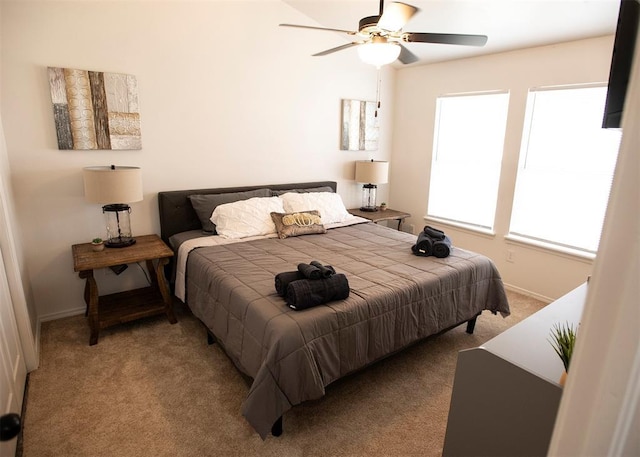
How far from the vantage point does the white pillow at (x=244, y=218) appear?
3.30 m

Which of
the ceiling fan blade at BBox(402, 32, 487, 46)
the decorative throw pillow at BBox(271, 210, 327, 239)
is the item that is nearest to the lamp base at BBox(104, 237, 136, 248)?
the decorative throw pillow at BBox(271, 210, 327, 239)

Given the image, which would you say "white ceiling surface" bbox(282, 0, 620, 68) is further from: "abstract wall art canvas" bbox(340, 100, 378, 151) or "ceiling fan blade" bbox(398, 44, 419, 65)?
"abstract wall art canvas" bbox(340, 100, 378, 151)

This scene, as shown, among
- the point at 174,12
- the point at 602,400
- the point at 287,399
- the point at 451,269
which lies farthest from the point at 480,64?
the point at 602,400

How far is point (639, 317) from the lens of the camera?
0.54 meters

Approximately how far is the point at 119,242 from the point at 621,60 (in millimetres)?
3283

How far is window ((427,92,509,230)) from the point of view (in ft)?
13.2

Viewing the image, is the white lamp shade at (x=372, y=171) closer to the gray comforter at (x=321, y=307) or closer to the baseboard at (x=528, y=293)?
the gray comforter at (x=321, y=307)

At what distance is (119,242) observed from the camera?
303cm

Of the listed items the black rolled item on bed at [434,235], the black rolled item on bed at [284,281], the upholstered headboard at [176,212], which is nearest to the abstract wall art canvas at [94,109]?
the upholstered headboard at [176,212]

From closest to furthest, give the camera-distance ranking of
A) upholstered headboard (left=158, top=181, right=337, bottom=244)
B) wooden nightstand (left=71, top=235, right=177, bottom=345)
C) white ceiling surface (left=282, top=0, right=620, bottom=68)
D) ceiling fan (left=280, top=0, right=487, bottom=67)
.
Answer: ceiling fan (left=280, top=0, right=487, bottom=67), wooden nightstand (left=71, top=235, right=177, bottom=345), white ceiling surface (left=282, top=0, right=620, bottom=68), upholstered headboard (left=158, top=181, right=337, bottom=244)

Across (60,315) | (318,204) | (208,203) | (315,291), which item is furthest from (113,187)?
(318,204)

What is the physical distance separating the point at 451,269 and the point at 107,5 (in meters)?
3.38

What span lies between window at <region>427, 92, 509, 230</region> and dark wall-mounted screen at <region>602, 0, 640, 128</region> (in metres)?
3.05

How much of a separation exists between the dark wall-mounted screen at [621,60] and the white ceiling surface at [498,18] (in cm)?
166
